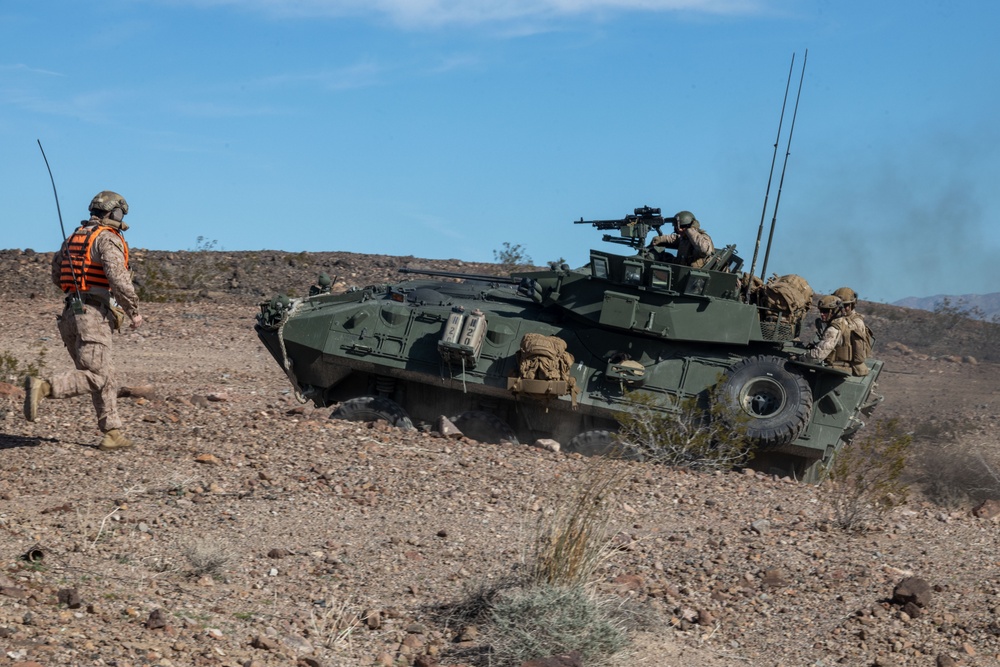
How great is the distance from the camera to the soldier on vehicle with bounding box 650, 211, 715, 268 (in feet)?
44.4

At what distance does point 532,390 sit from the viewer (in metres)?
12.7

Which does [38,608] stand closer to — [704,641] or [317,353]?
[704,641]

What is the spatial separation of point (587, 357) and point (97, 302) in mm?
5138

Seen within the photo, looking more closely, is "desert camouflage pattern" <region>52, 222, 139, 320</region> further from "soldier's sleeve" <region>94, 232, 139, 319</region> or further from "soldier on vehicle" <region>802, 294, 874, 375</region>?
"soldier on vehicle" <region>802, 294, 874, 375</region>

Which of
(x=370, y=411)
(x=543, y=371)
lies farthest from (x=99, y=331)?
(x=543, y=371)

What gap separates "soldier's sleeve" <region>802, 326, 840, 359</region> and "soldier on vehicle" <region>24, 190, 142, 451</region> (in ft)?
21.4

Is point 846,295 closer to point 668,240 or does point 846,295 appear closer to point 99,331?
point 668,240

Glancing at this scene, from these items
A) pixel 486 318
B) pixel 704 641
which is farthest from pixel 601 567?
pixel 486 318

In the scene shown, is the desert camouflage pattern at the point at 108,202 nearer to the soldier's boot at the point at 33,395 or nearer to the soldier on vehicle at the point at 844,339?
the soldier's boot at the point at 33,395

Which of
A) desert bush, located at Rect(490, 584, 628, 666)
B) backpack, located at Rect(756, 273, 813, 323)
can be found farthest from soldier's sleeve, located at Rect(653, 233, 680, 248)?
desert bush, located at Rect(490, 584, 628, 666)

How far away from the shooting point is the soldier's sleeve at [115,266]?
10.2 metres

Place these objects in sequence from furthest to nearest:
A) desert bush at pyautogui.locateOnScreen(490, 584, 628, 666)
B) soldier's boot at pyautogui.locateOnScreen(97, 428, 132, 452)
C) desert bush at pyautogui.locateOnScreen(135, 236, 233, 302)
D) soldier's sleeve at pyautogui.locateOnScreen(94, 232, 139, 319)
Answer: desert bush at pyautogui.locateOnScreen(135, 236, 233, 302) → soldier's boot at pyautogui.locateOnScreen(97, 428, 132, 452) → soldier's sleeve at pyautogui.locateOnScreen(94, 232, 139, 319) → desert bush at pyautogui.locateOnScreen(490, 584, 628, 666)

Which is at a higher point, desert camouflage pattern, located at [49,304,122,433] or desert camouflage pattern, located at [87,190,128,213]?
desert camouflage pattern, located at [87,190,128,213]

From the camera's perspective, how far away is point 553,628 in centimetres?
660
